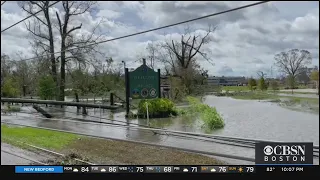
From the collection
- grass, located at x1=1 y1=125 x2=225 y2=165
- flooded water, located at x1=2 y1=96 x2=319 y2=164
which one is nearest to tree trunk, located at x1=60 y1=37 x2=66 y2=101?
grass, located at x1=1 y1=125 x2=225 y2=165

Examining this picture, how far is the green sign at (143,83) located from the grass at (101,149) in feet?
2.57

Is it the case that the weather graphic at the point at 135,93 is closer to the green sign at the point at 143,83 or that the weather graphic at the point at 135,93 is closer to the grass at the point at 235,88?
the green sign at the point at 143,83

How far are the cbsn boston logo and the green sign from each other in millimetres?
2603

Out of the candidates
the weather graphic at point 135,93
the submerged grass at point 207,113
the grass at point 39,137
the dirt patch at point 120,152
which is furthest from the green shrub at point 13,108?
the submerged grass at point 207,113

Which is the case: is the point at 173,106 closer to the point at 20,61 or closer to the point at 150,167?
the point at 150,167

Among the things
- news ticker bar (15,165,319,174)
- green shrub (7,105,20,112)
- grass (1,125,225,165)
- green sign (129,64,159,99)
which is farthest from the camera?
green shrub (7,105,20,112)

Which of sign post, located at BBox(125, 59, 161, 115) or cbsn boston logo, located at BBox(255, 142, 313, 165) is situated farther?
sign post, located at BBox(125, 59, 161, 115)

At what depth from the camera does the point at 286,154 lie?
6.68 feet

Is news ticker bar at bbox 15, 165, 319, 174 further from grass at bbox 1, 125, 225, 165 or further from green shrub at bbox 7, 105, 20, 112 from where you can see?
green shrub at bbox 7, 105, 20, 112

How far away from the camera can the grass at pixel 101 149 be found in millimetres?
4059

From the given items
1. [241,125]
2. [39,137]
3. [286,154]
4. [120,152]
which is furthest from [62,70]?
[286,154]

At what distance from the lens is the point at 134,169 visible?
2.09m

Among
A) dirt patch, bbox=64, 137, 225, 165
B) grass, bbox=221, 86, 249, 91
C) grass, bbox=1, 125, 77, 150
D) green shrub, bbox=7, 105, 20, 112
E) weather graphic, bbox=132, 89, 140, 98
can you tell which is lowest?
grass, bbox=1, 125, 77, 150

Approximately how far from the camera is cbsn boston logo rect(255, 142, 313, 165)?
6.65 ft
